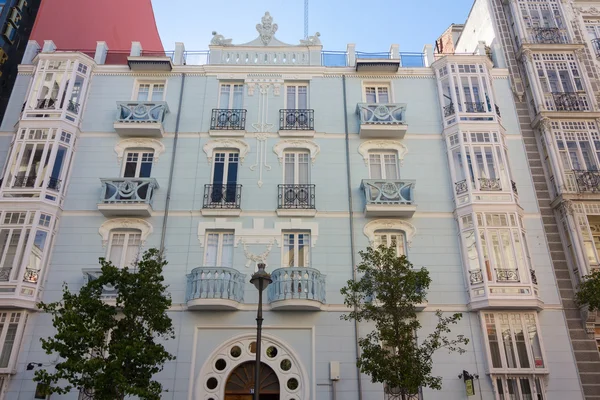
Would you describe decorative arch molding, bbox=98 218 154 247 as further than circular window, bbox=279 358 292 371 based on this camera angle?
Yes

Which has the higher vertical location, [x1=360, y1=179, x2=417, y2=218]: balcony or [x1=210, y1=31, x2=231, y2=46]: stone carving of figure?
[x1=210, y1=31, x2=231, y2=46]: stone carving of figure

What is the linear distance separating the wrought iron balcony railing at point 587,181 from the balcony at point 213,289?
14.3 metres

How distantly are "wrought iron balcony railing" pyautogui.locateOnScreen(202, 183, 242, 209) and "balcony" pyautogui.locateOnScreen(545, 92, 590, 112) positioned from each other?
14.2 metres

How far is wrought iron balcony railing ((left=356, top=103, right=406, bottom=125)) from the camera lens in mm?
20453

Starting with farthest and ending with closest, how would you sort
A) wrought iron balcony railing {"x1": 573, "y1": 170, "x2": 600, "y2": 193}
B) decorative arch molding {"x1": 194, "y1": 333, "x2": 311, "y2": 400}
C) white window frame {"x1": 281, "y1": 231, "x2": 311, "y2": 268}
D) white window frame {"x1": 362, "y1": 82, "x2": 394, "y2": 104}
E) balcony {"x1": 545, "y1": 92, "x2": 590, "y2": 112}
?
1. white window frame {"x1": 362, "y1": 82, "x2": 394, "y2": 104}
2. balcony {"x1": 545, "y1": 92, "x2": 590, "y2": 112}
3. wrought iron balcony railing {"x1": 573, "y1": 170, "x2": 600, "y2": 193}
4. white window frame {"x1": 281, "y1": 231, "x2": 311, "y2": 268}
5. decorative arch molding {"x1": 194, "y1": 333, "x2": 311, "y2": 400}

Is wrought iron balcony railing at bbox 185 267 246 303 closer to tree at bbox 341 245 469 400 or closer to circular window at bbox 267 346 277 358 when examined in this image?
circular window at bbox 267 346 277 358

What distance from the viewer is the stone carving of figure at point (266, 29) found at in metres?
22.9

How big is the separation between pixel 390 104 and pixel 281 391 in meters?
12.5

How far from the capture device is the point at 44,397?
15805 mm

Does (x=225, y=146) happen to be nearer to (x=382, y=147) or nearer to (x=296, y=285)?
A: (x=382, y=147)

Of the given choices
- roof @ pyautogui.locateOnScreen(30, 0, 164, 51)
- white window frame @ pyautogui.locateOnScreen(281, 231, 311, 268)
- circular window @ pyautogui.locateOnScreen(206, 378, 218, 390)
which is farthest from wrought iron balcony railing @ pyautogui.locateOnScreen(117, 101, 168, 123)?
circular window @ pyautogui.locateOnScreen(206, 378, 218, 390)

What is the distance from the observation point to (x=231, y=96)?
21828 mm

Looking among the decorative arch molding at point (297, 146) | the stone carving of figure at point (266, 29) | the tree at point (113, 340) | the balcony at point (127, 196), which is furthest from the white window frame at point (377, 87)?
the tree at point (113, 340)

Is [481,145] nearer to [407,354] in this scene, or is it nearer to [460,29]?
[407,354]
